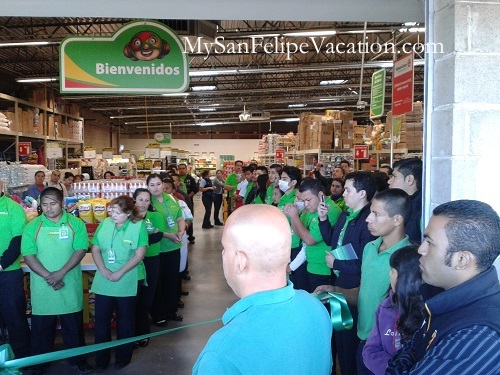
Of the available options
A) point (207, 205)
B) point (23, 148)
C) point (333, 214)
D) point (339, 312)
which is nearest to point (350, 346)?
point (333, 214)

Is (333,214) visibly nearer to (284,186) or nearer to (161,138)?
(284,186)

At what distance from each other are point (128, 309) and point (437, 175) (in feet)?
9.16

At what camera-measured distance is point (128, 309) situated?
159 inches

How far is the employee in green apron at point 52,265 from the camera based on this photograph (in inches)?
149

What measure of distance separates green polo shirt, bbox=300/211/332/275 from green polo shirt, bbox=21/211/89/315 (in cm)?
193

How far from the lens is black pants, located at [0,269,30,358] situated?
399cm

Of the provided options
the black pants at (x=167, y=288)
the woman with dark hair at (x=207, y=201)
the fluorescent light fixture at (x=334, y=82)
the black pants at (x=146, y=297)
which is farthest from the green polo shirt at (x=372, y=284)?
the fluorescent light fixture at (x=334, y=82)

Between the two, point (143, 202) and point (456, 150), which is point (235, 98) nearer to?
point (143, 202)

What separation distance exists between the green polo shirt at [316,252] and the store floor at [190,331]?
139 centimetres

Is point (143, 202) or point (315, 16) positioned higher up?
point (315, 16)

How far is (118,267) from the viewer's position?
3.98 m

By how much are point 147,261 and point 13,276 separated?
121 cm

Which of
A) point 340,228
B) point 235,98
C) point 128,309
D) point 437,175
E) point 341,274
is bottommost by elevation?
point 128,309

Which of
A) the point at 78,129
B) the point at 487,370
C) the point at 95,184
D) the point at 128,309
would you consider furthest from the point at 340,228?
the point at 78,129
